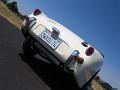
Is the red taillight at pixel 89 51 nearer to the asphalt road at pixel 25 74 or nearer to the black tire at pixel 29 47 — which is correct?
the asphalt road at pixel 25 74

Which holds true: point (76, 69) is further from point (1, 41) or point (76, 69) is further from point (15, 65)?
point (1, 41)

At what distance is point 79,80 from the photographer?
8.88 meters

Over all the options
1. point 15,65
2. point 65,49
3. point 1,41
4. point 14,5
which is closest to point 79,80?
point 65,49

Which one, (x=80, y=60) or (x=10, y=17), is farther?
(x=10, y=17)

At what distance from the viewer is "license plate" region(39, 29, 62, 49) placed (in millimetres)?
9289

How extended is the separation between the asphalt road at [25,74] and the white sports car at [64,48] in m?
0.42

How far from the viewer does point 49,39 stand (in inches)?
372

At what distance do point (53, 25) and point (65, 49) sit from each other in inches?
43.6

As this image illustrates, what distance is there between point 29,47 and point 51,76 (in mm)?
1174

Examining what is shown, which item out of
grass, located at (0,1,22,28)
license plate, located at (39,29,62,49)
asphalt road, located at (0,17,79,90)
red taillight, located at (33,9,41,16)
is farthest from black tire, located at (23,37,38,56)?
grass, located at (0,1,22,28)

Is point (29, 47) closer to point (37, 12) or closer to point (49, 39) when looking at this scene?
point (37, 12)

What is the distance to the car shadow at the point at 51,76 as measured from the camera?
30.9ft

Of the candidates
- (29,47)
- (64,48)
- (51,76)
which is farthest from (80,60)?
(29,47)

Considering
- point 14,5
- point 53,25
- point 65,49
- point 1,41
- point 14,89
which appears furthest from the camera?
point 14,5
